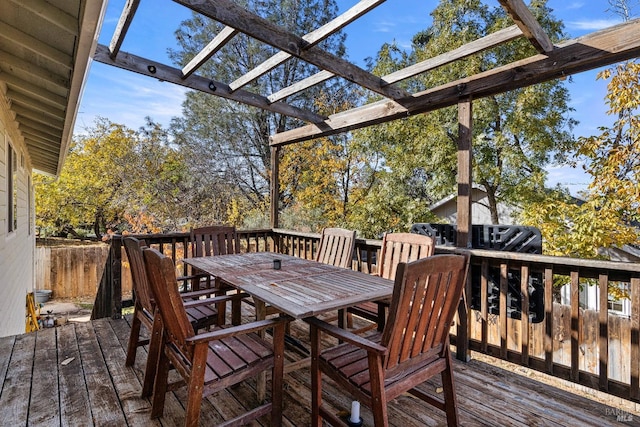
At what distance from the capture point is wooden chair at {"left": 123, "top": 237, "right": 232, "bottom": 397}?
213cm

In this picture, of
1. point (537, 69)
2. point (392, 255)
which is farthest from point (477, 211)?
point (392, 255)

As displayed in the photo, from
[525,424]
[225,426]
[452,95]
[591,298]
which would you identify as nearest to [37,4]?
[225,426]

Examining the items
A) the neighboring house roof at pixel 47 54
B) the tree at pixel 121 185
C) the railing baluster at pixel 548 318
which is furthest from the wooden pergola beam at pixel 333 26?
the tree at pixel 121 185

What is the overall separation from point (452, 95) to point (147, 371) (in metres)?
3.38

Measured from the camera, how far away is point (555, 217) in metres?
7.04

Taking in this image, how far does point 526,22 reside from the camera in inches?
89.8

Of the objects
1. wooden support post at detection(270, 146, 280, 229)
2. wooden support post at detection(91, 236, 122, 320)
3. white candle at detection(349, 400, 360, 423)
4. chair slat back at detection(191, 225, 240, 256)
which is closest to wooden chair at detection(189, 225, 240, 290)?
chair slat back at detection(191, 225, 240, 256)

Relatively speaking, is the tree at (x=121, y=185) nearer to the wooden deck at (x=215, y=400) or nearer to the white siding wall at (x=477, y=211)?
the wooden deck at (x=215, y=400)

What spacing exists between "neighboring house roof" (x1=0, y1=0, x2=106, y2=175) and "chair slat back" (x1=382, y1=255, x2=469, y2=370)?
208 centimetres

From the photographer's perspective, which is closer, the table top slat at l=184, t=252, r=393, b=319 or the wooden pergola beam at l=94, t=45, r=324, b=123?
the table top slat at l=184, t=252, r=393, b=319

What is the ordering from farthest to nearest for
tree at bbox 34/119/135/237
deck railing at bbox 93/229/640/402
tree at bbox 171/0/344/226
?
tree at bbox 34/119/135/237 → tree at bbox 171/0/344/226 → deck railing at bbox 93/229/640/402

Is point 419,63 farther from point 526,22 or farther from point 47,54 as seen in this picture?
point 47,54

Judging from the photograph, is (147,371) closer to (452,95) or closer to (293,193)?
(452,95)

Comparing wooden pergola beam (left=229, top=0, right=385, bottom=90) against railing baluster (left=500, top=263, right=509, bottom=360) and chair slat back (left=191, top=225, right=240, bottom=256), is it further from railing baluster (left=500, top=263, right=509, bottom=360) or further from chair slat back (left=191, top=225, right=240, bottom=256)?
railing baluster (left=500, top=263, right=509, bottom=360)
